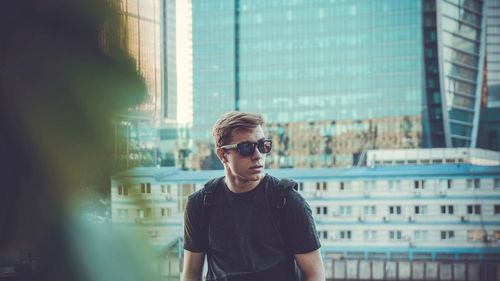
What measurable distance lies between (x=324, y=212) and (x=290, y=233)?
13256mm

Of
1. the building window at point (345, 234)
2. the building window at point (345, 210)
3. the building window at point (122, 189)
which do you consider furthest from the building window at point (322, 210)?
the building window at point (122, 189)

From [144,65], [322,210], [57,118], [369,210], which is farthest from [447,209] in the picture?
[57,118]

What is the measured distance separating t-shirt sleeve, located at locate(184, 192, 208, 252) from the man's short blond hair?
0.13 meters

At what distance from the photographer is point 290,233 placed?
118cm

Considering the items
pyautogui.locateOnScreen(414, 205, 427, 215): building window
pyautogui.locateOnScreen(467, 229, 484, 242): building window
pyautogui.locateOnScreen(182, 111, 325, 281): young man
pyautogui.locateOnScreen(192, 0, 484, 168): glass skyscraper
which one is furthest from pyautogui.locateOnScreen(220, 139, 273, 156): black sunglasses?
pyautogui.locateOnScreen(192, 0, 484, 168): glass skyscraper

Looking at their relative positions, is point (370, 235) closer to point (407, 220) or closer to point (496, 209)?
point (407, 220)

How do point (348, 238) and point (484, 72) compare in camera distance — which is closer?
point (348, 238)

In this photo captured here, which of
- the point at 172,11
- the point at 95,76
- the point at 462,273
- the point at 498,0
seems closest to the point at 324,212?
the point at 462,273

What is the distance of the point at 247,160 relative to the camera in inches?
47.2

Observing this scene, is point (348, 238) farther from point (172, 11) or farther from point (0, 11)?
point (0, 11)

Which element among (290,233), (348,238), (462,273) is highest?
(290,233)

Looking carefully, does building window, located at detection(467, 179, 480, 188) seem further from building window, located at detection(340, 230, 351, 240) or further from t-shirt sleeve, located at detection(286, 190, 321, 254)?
t-shirt sleeve, located at detection(286, 190, 321, 254)

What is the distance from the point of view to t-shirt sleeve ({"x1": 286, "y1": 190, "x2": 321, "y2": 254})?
1.16m

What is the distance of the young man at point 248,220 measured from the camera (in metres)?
1.18
